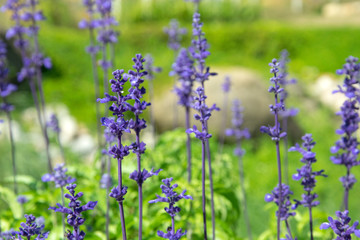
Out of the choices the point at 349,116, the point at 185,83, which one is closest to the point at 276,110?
the point at 349,116

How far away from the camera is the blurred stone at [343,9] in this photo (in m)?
24.4

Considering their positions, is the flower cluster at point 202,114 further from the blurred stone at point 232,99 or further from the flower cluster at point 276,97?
the blurred stone at point 232,99

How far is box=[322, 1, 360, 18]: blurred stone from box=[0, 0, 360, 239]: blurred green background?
14cm

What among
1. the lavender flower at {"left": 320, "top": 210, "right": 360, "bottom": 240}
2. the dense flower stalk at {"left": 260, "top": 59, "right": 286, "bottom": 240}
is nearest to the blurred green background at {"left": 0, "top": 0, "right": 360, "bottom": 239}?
the dense flower stalk at {"left": 260, "top": 59, "right": 286, "bottom": 240}

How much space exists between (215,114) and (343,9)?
18.5 metres

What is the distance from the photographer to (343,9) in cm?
2631

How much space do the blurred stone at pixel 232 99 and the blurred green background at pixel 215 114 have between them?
15 cm

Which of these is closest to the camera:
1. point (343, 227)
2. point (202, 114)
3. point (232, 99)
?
point (343, 227)

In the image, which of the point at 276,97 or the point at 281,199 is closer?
the point at 276,97

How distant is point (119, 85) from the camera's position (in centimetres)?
212

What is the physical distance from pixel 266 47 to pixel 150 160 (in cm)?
1897

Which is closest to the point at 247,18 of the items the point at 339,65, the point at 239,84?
the point at 339,65

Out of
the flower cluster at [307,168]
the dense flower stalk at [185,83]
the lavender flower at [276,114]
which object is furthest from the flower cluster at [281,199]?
the dense flower stalk at [185,83]

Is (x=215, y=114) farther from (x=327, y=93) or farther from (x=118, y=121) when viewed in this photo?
(x=118, y=121)
